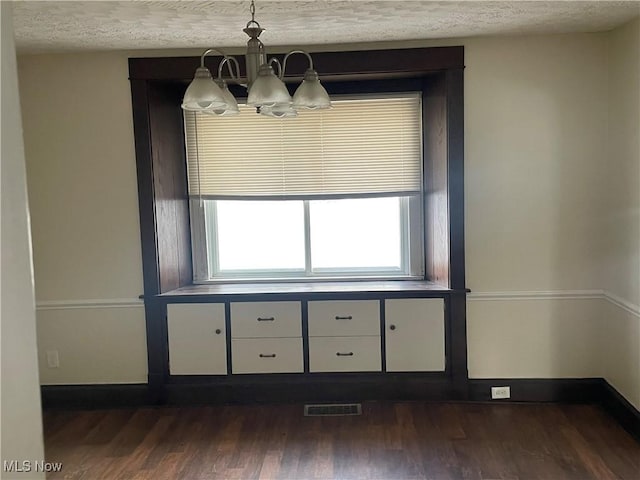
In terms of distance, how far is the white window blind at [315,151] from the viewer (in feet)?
12.1

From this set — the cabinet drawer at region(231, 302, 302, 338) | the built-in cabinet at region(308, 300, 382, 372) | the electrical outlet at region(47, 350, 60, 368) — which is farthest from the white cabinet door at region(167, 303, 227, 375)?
the electrical outlet at region(47, 350, 60, 368)

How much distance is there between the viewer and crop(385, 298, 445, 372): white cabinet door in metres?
3.43

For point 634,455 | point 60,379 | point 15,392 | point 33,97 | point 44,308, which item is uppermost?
point 33,97

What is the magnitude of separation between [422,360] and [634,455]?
1235 mm

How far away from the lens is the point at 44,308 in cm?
355

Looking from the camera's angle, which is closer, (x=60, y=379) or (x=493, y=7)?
(x=493, y=7)

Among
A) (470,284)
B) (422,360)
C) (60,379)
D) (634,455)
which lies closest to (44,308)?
(60,379)

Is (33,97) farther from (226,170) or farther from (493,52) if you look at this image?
(493,52)

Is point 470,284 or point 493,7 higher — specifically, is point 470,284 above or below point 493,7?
below

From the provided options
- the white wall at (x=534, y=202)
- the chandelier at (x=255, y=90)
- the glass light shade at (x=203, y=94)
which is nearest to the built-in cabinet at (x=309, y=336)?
the white wall at (x=534, y=202)

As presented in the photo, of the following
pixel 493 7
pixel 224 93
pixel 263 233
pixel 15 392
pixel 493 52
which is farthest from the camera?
pixel 263 233

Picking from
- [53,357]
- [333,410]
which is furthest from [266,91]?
[53,357]

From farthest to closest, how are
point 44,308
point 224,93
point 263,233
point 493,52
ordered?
point 263,233 < point 44,308 < point 493,52 < point 224,93

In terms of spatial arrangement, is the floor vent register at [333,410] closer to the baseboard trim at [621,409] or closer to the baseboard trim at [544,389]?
the baseboard trim at [544,389]
